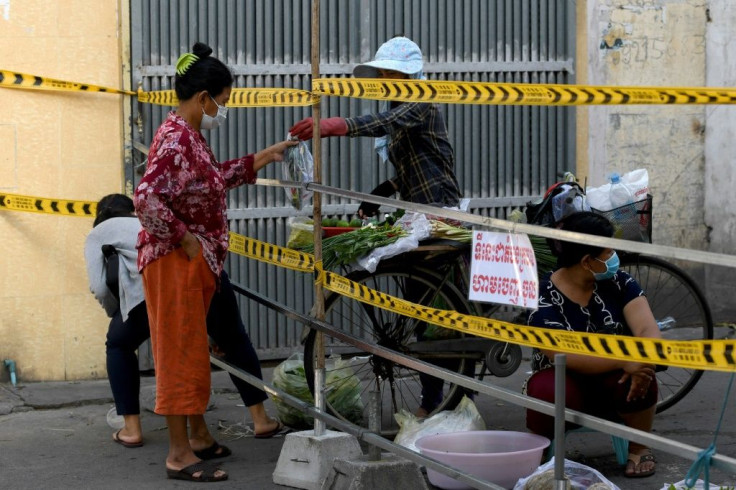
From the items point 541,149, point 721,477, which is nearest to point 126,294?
point 721,477

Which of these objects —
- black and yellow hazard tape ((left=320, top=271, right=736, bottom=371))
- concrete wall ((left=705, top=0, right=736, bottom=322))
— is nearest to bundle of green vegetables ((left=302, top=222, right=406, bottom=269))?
black and yellow hazard tape ((left=320, top=271, right=736, bottom=371))

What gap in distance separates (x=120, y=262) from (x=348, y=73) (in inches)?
94.1

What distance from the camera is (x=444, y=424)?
17.2 feet

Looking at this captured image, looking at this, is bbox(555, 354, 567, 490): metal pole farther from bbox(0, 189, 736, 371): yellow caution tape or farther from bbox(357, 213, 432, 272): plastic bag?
bbox(357, 213, 432, 272): plastic bag

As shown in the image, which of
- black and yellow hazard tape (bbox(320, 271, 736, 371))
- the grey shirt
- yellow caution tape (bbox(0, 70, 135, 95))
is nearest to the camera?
black and yellow hazard tape (bbox(320, 271, 736, 371))

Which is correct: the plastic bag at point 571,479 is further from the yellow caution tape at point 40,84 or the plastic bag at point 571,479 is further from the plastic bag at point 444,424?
the yellow caution tape at point 40,84

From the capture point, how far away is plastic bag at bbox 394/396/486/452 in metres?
5.20

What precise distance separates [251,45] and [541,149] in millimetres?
2122

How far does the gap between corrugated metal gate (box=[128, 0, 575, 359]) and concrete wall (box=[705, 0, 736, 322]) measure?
3.68 feet

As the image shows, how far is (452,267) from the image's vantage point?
5.81 m

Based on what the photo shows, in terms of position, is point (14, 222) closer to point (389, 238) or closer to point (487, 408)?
point (389, 238)

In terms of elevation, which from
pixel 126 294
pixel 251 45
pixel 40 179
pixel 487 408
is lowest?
pixel 487 408

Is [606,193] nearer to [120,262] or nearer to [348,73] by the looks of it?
[348,73]

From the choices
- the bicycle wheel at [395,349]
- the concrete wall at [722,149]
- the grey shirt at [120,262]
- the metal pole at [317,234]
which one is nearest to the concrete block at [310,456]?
the metal pole at [317,234]
